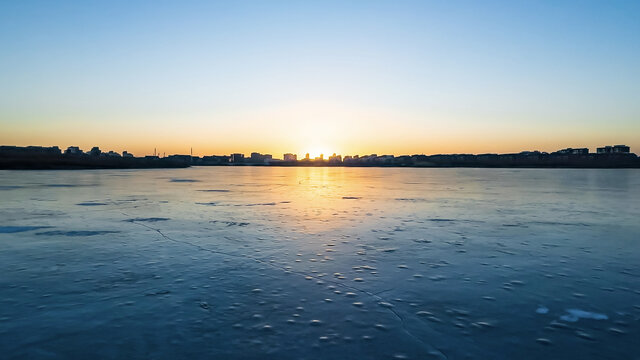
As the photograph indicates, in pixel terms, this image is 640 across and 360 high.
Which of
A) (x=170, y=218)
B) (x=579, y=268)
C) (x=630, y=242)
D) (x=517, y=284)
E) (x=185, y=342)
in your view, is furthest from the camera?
(x=170, y=218)

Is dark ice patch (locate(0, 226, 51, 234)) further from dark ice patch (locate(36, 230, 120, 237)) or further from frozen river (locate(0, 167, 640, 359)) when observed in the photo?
dark ice patch (locate(36, 230, 120, 237))

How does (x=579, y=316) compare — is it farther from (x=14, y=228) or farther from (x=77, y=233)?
(x=14, y=228)

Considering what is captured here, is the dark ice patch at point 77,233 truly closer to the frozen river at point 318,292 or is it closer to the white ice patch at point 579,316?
the frozen river at point 318,292

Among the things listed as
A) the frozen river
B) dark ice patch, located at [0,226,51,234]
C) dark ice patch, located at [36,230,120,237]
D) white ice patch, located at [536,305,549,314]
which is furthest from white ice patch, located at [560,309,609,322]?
dark ice patch, located at [0,226,51,234]

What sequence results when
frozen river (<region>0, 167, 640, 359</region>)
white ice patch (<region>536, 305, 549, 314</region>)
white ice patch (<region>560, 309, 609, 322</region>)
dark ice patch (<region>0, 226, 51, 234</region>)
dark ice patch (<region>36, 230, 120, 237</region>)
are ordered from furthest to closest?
dark ice patch (<region>0, 226, 51, 234</region>)
dark ice patch (<region>36, 230, 120, 237</region>)
white ice patch (<region>536, 305, 549, 314</region>)
white ice patch (<region>560, 309, 609, 322</region>)
frozen river (<region>0, 167, 640, 359</region>)

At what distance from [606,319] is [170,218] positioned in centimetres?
1304

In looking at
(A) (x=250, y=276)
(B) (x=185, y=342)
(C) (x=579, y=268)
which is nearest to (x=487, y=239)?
(C) (x=579, y=268)

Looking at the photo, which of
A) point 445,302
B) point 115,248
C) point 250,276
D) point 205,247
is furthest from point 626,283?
point 115,248

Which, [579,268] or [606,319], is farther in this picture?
[579,268]

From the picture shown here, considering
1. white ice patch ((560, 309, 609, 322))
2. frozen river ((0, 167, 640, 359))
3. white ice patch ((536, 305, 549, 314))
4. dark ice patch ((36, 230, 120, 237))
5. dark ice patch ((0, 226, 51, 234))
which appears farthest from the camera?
dark ice patch ((0, 226, 51, 234))

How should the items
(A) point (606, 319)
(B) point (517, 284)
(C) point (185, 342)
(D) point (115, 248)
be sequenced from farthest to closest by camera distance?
(D) point (115, 248) < (B) point (517, 284) < (A) point (606, 319) < (C) point (185, 342)

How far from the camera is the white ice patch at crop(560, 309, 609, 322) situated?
522 centimetres

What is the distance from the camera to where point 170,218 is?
14414mm

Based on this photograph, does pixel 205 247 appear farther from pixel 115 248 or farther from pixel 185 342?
pixel 185 342
